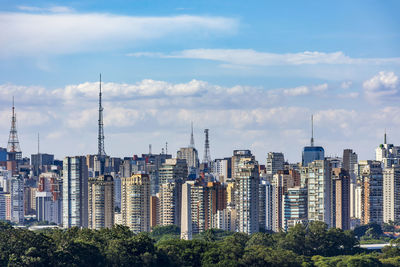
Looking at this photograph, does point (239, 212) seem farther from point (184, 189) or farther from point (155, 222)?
point (155, 222)

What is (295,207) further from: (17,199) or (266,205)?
(17,199)

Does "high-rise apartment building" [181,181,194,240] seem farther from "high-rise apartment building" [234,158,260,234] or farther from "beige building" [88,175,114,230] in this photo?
"beige building" [88,175,114,230]

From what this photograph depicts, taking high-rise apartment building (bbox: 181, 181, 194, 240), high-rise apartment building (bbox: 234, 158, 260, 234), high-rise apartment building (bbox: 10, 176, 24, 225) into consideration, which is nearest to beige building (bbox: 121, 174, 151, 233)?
high-rise apartment building (bbox: 181, 181, 194, 240)

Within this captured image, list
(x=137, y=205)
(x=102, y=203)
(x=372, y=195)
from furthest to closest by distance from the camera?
(x=372, y=195) < (x=102, y=203) < (x=137, y=205)

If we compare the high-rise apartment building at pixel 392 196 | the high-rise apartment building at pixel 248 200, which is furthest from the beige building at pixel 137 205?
the high-rise apartment building at pixel 392 196

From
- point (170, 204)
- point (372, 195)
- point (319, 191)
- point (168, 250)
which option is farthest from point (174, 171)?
point (168, 250)

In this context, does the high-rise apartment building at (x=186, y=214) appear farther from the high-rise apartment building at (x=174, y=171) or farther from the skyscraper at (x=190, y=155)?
the skyscraper at (x=190, y=155)

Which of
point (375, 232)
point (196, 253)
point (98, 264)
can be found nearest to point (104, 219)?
point (375, 232)
